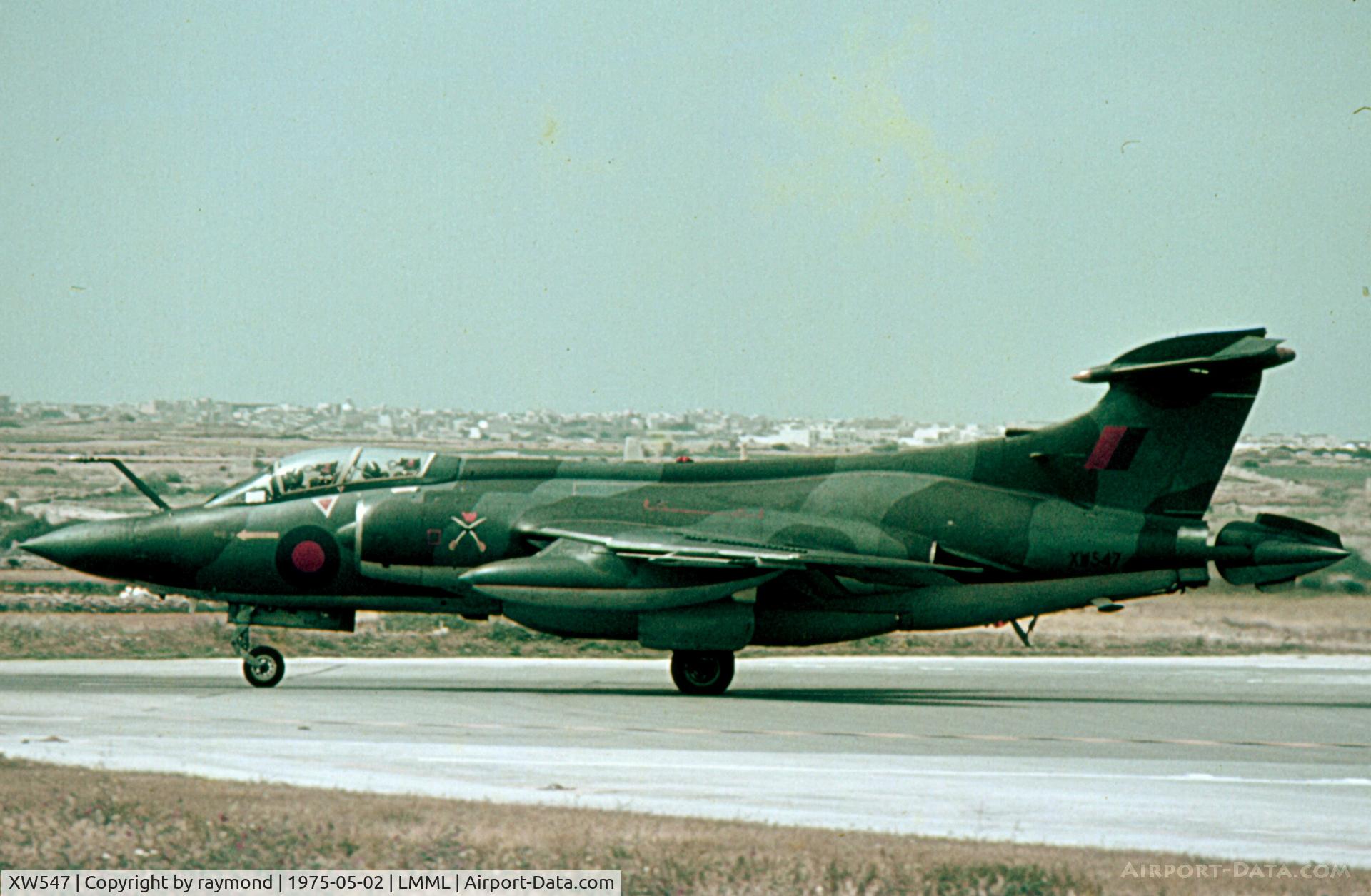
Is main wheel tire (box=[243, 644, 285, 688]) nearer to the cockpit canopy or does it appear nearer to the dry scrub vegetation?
the cockpit canopy

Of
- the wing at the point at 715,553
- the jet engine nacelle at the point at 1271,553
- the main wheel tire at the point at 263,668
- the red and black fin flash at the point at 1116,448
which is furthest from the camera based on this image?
the red and black fin flash at the point at 1116,448

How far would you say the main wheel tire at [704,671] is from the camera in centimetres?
1950

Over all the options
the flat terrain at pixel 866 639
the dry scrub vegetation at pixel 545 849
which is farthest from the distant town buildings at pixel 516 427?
the dry scrub vegetation at pixel 545 849

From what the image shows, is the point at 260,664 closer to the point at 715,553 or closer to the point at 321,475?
the point at 321,475

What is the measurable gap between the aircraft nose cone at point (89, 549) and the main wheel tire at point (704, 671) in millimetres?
7832

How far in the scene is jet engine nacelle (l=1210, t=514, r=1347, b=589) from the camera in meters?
19.0

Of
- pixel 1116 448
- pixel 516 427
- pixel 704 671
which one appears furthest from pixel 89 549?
pixel 516 427

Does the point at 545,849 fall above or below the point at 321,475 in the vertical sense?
below

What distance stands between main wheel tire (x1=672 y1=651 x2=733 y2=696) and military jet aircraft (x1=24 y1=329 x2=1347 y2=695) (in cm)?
3

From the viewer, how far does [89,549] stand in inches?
777

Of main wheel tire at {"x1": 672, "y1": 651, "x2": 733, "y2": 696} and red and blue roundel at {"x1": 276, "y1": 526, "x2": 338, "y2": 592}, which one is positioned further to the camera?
red and blue roundel at {"x1": 276, "y1": 526, "x2": 338, "y2": 592}

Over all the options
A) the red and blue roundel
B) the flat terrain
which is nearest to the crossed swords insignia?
the red and blue roundel

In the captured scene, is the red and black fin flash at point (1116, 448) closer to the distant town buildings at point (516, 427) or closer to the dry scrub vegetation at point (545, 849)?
the dry scrub vegetation at point (545, 849)

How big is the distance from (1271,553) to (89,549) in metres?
16.1
